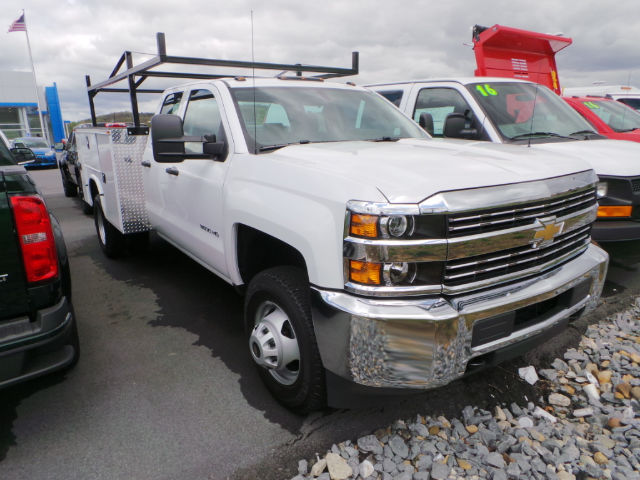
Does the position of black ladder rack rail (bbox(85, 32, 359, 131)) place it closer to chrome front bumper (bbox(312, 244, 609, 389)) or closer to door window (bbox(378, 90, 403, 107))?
door window (bbox(378, 90, 403, 107))

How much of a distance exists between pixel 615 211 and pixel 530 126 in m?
1.52

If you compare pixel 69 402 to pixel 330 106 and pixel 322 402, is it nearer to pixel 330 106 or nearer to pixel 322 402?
pixel 322 402

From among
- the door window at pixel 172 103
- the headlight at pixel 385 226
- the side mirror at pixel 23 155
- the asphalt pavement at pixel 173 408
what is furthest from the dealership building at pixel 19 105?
the headlight at pixel 385 226

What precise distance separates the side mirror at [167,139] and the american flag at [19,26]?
1218 inches

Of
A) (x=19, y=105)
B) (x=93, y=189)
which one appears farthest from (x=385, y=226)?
(x=19, y=105)

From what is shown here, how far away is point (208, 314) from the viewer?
400cm

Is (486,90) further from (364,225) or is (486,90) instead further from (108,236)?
(108,236)

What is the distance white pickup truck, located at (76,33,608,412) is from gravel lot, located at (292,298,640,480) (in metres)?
0.35

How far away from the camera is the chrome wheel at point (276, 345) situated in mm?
2432

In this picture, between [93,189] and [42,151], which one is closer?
[93,189]

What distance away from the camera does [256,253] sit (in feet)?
9.48

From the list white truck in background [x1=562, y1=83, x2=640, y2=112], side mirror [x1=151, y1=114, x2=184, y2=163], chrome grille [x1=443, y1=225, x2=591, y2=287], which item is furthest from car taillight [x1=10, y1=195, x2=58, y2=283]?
white truck in background [x1=562, y1=83, x2=640, y2=112]

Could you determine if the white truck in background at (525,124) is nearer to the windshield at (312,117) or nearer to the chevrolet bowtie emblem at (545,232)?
the windshield at (312,117)

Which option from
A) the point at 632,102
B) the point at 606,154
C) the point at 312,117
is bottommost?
the point at 606,154
